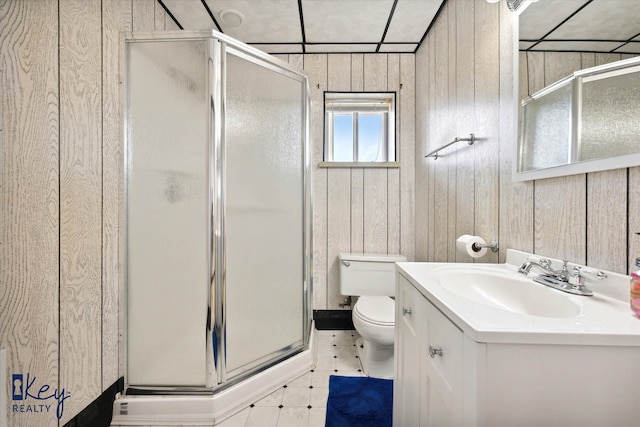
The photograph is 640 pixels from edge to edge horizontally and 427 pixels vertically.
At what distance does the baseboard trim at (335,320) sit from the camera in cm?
195

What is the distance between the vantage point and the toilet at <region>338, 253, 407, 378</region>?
1362 mm

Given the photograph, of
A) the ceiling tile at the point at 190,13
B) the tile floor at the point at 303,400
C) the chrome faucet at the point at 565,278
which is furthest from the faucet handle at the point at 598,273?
the ceiling tile at the point at 190,13

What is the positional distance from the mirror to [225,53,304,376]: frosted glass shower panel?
42.6 inches

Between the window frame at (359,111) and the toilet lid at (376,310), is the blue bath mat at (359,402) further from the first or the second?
the window frame at (359,111)

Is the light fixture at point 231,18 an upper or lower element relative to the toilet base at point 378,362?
upper

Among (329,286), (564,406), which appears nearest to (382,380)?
(329,286)

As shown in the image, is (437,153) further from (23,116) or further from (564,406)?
(23,116)

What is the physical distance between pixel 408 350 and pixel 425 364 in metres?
0.15

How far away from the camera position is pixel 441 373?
0.56 metres

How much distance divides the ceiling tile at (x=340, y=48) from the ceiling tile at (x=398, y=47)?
7cm

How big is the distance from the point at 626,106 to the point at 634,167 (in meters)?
0.15

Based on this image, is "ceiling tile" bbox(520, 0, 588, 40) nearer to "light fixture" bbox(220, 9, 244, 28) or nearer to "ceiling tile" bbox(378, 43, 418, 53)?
"ceiling tile" bbox(378, 43, 418, 53)

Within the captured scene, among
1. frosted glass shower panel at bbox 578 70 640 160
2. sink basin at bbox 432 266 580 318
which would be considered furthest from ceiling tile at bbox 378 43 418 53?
sink basin at bbox 432 266 580 318

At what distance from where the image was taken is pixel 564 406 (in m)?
0.41
